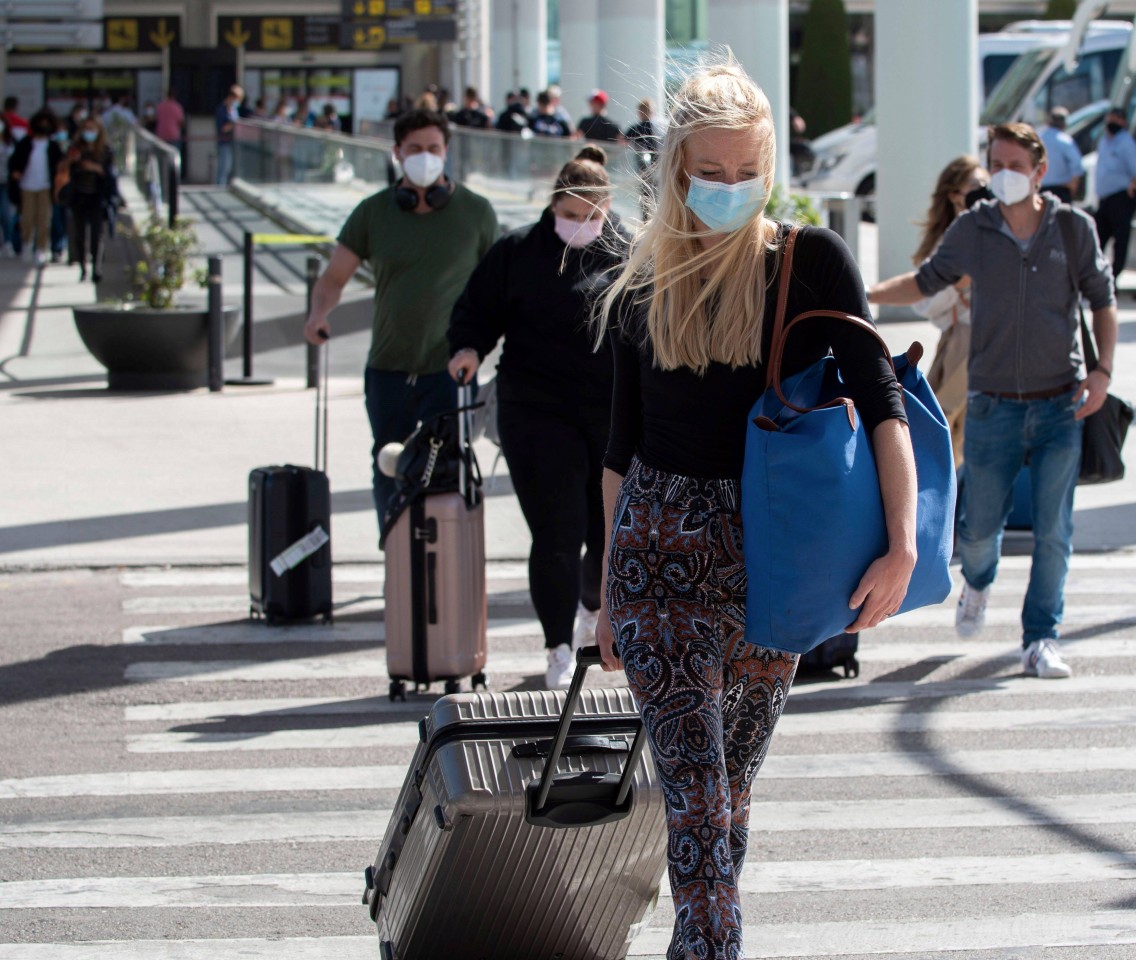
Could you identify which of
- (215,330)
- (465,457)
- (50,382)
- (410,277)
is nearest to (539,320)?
(465,457)

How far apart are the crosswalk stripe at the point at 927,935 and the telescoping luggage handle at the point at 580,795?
0.76m

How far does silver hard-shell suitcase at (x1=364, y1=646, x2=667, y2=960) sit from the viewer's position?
11.5 feet

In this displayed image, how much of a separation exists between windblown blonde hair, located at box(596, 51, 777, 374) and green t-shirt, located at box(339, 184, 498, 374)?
3.92m

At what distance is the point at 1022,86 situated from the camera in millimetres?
25969

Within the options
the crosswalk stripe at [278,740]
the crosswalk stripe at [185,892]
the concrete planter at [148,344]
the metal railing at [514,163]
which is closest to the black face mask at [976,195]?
the crosswalk stripe at [278,740]

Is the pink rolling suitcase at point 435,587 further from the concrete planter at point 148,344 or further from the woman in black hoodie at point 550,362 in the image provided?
the concrete planter at point 148,344

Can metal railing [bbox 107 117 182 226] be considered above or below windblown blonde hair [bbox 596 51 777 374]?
above

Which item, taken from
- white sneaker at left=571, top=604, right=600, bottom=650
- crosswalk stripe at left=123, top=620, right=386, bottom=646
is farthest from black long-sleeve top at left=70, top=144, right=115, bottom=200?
white sneaker at left=571, top=604, right=600, bottom=650

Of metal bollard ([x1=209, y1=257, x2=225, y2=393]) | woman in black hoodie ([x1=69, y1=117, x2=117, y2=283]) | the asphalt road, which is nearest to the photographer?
the asphalt road

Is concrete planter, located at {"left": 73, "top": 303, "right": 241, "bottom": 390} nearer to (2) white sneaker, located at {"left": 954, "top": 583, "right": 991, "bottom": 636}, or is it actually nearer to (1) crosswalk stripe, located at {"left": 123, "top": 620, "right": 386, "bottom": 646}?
(1) crosswalk stripe, located at {"left": 123, "top": 620, "right": 386, "bottom": 646}

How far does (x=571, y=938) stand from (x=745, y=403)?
129 centimetres

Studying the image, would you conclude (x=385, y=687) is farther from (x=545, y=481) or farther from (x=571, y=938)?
(x=571, y=938)

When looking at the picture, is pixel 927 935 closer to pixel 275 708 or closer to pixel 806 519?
pixel 806 519

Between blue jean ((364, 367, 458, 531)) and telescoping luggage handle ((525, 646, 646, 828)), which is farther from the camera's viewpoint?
blue jean ((364, 367, 458, 531))
